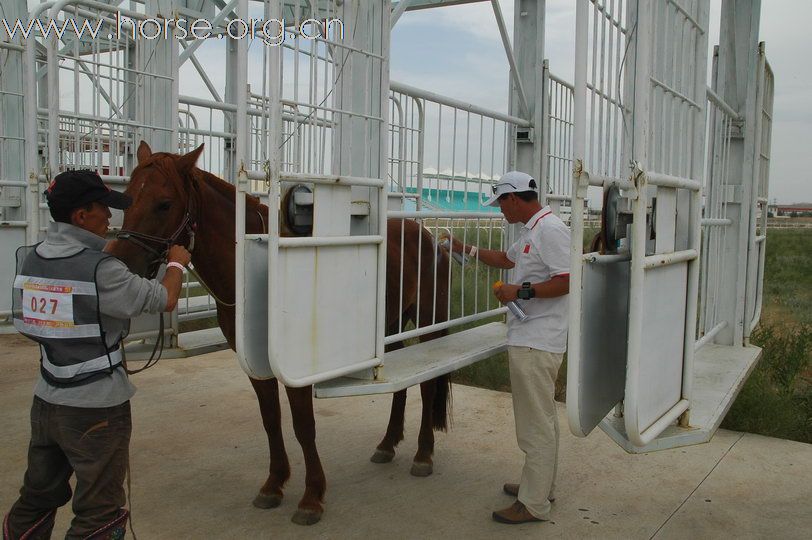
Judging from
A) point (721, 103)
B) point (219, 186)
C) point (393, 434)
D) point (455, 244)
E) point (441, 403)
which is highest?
point (721, 103)

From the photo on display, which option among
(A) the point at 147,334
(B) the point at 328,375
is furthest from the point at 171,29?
(B) the point at 328,375

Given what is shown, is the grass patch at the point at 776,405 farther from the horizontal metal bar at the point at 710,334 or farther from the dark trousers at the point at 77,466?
the dark trousers at the point at 77,466

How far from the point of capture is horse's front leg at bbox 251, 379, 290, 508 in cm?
394

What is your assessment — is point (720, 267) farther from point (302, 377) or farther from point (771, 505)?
point (302, 377)

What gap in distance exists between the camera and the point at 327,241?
9.80 ft

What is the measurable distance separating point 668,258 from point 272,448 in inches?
102

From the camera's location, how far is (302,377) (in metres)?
2.93

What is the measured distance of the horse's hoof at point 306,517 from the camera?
3.77 meters

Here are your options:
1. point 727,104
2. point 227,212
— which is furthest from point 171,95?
point 727,104

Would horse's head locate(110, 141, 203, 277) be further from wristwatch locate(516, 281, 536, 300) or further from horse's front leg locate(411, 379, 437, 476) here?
horse's front leg locate(411, 379, 437, 476)

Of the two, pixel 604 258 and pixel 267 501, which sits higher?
pixel 604 258

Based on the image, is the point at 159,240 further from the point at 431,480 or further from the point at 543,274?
the point at 431,480

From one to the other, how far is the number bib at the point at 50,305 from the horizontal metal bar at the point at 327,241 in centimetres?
83

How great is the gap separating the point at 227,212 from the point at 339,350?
1.07 meters
